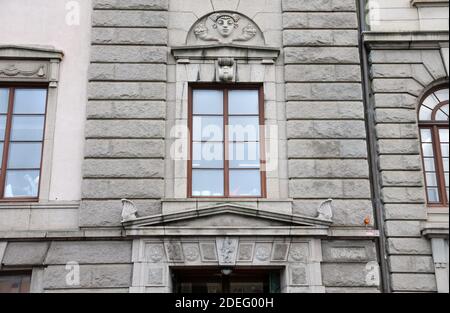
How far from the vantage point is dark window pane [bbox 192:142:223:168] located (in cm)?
1210

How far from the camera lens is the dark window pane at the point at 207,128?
40.2ft

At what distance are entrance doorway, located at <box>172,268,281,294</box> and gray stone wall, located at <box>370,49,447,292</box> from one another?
2.49 m

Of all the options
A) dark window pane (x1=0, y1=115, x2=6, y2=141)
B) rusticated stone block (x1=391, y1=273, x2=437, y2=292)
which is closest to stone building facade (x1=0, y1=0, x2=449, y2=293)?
rusticated stone block (x1=391, y1=273, x2=437, y2=292)

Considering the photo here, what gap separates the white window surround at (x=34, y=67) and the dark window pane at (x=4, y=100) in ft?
0.73

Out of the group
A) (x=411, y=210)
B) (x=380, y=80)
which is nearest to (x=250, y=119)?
(x=380, y=80)

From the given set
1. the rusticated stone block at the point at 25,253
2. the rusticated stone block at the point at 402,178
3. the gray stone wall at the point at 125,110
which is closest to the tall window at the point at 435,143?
the rusticated stone block at the point at 402,178

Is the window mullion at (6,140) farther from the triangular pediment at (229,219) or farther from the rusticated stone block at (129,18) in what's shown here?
the triangular pediment at (229,219)

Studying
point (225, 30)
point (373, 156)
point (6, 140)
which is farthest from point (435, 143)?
point (6, 140)

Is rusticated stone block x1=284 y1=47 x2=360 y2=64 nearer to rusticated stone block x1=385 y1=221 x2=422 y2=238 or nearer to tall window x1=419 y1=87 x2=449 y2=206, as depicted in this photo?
tall window x1=419 y1=87 x2=449 y2=206

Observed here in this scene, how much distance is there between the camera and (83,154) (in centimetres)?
1194

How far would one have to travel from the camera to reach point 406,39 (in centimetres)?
1266

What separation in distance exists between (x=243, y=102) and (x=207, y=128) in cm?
102

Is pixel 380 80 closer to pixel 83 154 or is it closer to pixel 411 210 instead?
pixel 411 210
